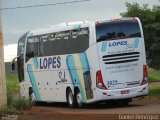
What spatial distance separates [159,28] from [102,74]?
724 centimetres

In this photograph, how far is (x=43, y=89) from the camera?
32594mm

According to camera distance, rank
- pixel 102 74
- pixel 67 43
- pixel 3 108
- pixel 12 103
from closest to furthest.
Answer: pixel 3 108 → pixel 12 103 → pixel 102 74 → pixel 67 43

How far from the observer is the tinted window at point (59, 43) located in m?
27.4

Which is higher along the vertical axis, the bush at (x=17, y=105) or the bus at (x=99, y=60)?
the bus at (x=99, y=60)

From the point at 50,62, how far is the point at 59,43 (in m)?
1.56

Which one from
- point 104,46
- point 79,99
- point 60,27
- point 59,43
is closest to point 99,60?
point 104,46

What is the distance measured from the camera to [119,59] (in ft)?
87.7

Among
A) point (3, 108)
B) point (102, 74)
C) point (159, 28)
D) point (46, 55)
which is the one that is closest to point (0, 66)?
point (3, 108)

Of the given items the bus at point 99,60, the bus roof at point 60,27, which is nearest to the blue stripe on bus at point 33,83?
the bus roof at point 60,27

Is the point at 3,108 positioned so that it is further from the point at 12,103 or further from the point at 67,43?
the point at 67,43

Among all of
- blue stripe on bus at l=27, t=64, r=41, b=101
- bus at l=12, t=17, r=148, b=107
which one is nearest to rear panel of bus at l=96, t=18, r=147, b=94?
bus at l=12, t=17, r=148, b=107

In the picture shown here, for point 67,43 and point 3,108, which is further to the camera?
point 67,43

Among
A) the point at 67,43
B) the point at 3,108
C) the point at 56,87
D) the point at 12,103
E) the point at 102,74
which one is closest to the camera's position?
the point at 3,108

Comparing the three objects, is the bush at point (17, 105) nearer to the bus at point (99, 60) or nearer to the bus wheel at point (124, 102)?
the bus at point (99, 60)
